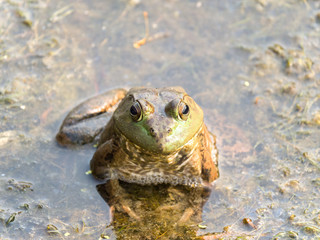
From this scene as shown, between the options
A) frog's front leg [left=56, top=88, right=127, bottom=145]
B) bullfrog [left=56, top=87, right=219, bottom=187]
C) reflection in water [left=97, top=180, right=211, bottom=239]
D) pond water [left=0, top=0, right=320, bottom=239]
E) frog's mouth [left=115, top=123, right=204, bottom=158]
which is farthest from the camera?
Answer: frog's front leg [left=56, top=88, right=127, bottom=145]

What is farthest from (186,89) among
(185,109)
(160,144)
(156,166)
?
(160,144)

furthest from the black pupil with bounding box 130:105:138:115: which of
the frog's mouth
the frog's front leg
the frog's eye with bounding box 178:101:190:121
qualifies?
the frog's front leg

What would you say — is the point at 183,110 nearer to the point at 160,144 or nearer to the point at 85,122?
the point at 160,144

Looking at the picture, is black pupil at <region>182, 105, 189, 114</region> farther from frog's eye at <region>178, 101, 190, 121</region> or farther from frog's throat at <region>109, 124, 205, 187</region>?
frog's throat at <region>109, 124, 205, 187</region>

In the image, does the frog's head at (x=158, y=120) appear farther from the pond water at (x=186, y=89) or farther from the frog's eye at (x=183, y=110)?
the pond water at (x=186, y=89)

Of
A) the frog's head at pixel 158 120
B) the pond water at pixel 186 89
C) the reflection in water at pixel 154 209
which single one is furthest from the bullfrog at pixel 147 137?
the pond water at pixel 186 89
